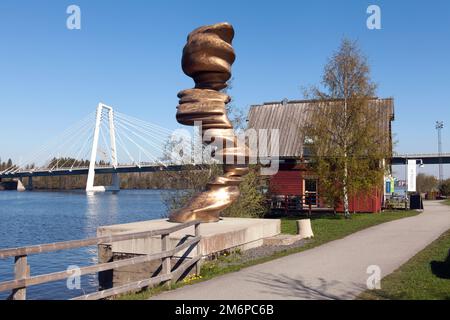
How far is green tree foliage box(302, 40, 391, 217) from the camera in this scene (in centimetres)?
2209

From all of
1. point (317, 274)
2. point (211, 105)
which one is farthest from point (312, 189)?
point (317, 274)

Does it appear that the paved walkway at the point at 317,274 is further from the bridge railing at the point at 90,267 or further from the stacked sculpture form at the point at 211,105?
the stacked sculpture form at the point at 211,105

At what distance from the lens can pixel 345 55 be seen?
2316 centimetres

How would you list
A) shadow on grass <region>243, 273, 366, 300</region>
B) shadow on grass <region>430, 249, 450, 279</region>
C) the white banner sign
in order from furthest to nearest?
the white banner sign
shadow on grass <region>430, 249, 450, 279</region>
shadow on grass <region>243, 273, 366, 300</region>

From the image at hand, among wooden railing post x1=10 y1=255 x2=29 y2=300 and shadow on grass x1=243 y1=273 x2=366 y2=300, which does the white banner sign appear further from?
wooden railing post x1=10 y1=255 x2=29 y2=300

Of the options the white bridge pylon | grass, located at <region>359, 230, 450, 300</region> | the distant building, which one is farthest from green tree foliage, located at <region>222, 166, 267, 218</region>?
the white bridge pylon

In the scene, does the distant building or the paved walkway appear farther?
the distant building

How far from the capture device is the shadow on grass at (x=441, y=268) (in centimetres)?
845

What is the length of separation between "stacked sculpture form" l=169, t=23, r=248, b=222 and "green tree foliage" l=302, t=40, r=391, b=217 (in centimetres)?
1080

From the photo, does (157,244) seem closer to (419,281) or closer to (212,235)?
(212,235)

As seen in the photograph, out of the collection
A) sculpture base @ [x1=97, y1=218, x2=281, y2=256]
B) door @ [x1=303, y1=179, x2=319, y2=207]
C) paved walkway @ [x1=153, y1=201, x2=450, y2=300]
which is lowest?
paved walkway @ [x1=153, y1=201, x2=450, y2=300]

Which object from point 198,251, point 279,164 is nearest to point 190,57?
point 198,251

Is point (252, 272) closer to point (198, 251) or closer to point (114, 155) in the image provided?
point (198, 251)

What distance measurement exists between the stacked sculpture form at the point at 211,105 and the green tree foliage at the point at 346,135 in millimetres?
10804
